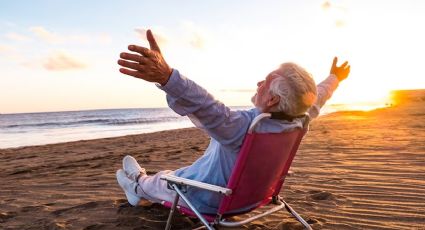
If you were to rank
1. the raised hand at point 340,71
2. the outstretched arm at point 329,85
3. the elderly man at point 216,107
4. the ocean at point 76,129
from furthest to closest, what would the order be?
the ocean at point 76,129
the raised hand at point 340,71
the outstretched arm at point 329,85
the elderly man at point 216,107

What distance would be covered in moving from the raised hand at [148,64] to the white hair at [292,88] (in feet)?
2.33

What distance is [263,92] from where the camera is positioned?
264 cm

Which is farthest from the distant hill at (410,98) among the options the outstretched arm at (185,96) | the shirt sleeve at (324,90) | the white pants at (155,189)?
the outstretched arm at (185,96)

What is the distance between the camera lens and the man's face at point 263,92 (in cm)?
257

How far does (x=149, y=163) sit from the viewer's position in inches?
299

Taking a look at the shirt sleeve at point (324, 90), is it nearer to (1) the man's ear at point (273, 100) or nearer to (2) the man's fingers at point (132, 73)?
(1) the man's ear at point (273, 100)

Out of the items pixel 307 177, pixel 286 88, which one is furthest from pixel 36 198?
pixel 286 88

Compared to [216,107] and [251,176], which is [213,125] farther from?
[251,176]

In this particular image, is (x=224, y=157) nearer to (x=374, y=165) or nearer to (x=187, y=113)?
(x=187, y=113)

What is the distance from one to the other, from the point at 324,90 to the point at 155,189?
1.71 meters

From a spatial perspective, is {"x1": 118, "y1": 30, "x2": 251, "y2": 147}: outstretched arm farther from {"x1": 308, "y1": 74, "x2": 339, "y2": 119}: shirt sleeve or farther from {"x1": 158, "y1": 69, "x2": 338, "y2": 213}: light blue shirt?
{"x1": 308, "y1": 74, "x2": 339, "y2": 119}: shirt sleeve

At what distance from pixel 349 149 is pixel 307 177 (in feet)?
8.41

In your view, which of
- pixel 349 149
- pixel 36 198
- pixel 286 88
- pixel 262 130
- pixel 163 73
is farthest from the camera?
pixel 349 149

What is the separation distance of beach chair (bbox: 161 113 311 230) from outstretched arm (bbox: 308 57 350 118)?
41 cm
